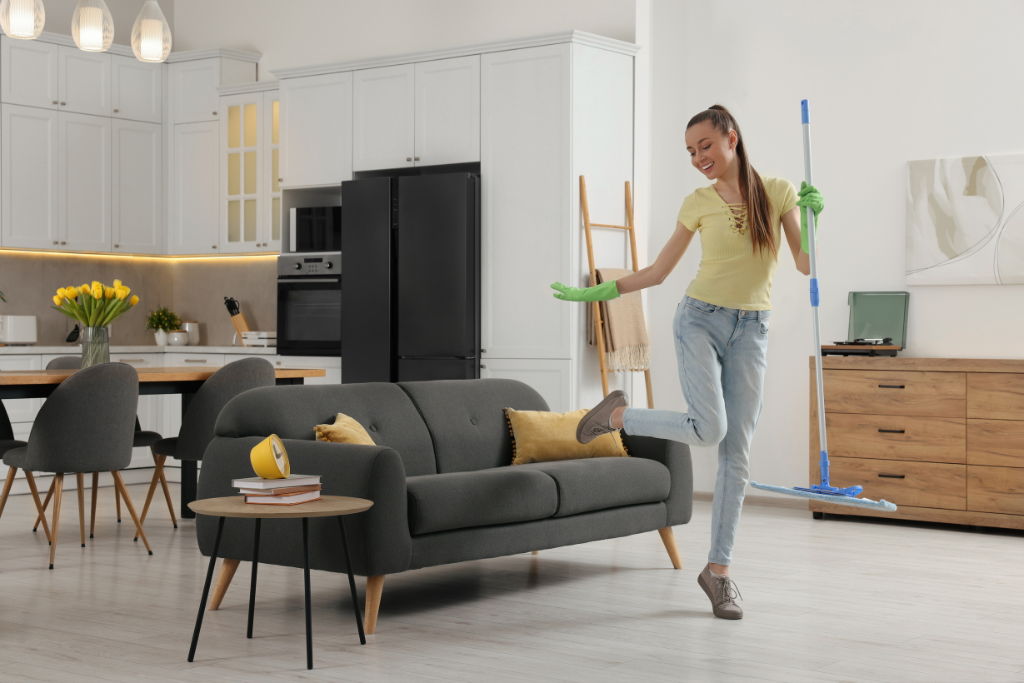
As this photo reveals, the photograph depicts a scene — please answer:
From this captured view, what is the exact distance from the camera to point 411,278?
660cm

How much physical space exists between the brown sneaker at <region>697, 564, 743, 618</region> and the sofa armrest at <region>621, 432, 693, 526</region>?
0.78 m

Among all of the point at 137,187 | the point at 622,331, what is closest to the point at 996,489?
the point at 622,331

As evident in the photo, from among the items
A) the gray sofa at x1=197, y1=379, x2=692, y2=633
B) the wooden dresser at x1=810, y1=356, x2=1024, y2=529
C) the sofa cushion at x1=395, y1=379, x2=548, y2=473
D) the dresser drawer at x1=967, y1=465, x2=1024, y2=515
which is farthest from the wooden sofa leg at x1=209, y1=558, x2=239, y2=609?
the dresser drawer at x1=967, y1=465, x2=1024, y2=515

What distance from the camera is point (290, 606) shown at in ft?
12.7

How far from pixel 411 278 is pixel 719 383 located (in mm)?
3363

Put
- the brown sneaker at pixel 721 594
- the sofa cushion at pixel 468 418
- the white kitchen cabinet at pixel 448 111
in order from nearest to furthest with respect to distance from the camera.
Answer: the brown sneaker at pixel 721 594 → the sofa cushion at pixel 468 418 → the white kitchen cabinet at pixel 448 111

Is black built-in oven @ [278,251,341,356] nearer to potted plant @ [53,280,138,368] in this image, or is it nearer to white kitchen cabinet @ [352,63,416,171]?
white kitchen cabinet @ [352,63,416,171]

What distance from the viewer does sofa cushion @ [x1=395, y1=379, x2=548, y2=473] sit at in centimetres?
434

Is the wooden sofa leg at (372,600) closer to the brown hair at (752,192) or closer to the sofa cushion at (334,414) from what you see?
the sofa cushion at (334,414)

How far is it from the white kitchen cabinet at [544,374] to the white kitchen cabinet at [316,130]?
5.43 feet

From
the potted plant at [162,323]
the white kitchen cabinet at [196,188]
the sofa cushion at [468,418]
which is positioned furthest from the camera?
the potted plant at [162,323]

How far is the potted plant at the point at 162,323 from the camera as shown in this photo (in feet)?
26.8

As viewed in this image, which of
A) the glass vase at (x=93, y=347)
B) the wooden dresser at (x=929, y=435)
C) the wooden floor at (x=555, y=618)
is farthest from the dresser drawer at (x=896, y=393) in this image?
the glass vase at (x=93, y=347)

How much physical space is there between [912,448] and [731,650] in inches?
112
